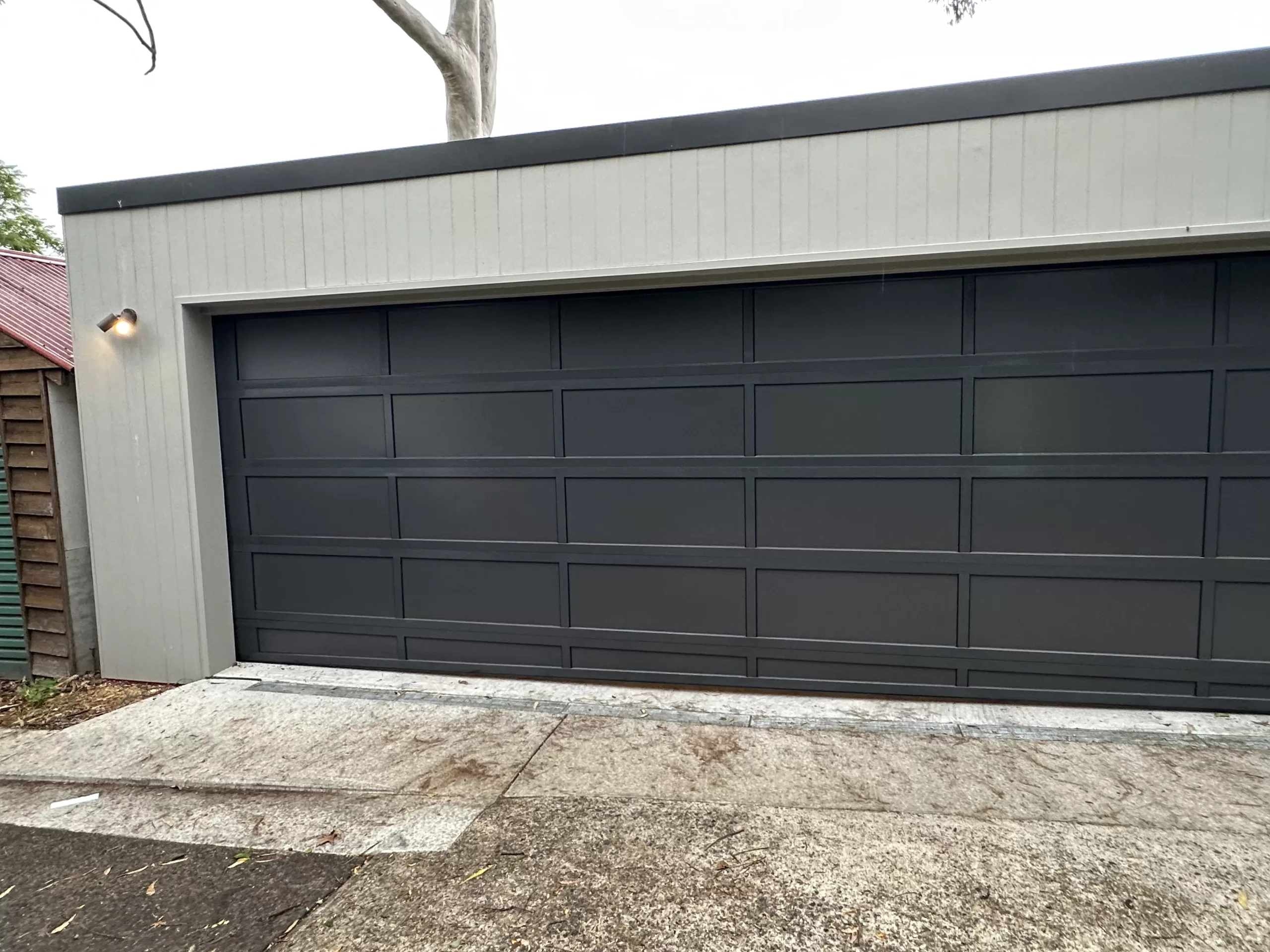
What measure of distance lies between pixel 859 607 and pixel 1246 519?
179 cm

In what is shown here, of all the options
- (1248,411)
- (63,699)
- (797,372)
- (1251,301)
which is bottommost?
(63,699)

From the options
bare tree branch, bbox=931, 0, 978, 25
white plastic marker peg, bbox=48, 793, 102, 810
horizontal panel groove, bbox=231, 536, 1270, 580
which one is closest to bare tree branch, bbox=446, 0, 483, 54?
bare tree branch, bbox=931, 0, 978, 25

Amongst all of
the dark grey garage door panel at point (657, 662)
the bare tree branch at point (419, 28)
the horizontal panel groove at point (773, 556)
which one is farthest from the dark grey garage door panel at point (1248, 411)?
the bare tree branch at point (419, 28)

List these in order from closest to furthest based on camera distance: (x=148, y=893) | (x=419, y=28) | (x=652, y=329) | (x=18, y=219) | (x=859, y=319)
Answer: (x=148, y=893) → (x=859, y=319) → (x=652, y=329) → (x=419, y=28) → (x=18, y=219)

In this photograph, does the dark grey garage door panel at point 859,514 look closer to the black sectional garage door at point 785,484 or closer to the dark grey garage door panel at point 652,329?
the black sectional garage door at point 785,484

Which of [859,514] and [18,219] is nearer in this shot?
[859,514]

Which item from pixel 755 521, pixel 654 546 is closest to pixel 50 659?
pixel 654 546

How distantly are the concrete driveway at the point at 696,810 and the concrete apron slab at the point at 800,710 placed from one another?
0.06ft

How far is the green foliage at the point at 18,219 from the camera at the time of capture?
16828mm

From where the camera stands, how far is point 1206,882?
2088mm

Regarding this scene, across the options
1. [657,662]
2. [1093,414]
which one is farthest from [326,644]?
[1093,414]

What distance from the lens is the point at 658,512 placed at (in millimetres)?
3723

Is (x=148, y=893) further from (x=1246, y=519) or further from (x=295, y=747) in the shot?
(x=1246, y=519)

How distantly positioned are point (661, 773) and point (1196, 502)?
280cm
